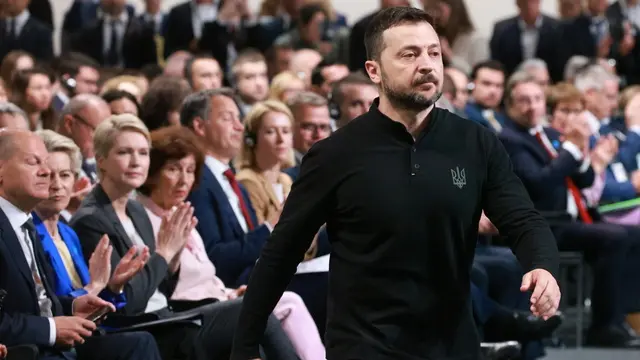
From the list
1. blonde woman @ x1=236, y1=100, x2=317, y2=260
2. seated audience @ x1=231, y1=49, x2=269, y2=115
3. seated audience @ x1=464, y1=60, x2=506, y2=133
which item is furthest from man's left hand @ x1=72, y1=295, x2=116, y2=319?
seated audience @ x1=464, y1=60, x2=506, y2=133

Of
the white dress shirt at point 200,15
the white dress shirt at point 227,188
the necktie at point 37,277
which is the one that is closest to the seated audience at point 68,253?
the necktie at point 37,277

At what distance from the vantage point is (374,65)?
349 centimetres

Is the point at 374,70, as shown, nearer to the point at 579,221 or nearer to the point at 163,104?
the point at 163,104

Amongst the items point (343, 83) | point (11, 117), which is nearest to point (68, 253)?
point (11, 117)

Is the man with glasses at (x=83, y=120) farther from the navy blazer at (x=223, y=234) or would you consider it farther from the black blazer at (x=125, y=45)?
the black blazer at (x=125, y=45)

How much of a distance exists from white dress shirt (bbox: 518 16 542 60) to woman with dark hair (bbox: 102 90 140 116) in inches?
190

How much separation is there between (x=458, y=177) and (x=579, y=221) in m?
4.99

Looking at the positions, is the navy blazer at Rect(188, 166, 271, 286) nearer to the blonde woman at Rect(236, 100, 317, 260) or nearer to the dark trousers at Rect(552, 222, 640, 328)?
the blonde woman at Rect(236, 100, 317, 260)

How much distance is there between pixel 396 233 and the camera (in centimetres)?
337

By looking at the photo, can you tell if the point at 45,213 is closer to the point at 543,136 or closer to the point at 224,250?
the point at 224,250

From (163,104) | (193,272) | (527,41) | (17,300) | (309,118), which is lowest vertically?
(193,272)

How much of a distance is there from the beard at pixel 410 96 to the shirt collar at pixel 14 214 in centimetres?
181

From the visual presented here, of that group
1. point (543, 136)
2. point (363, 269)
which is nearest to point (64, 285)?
point (363, 269)

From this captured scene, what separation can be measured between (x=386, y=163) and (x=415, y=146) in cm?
8
